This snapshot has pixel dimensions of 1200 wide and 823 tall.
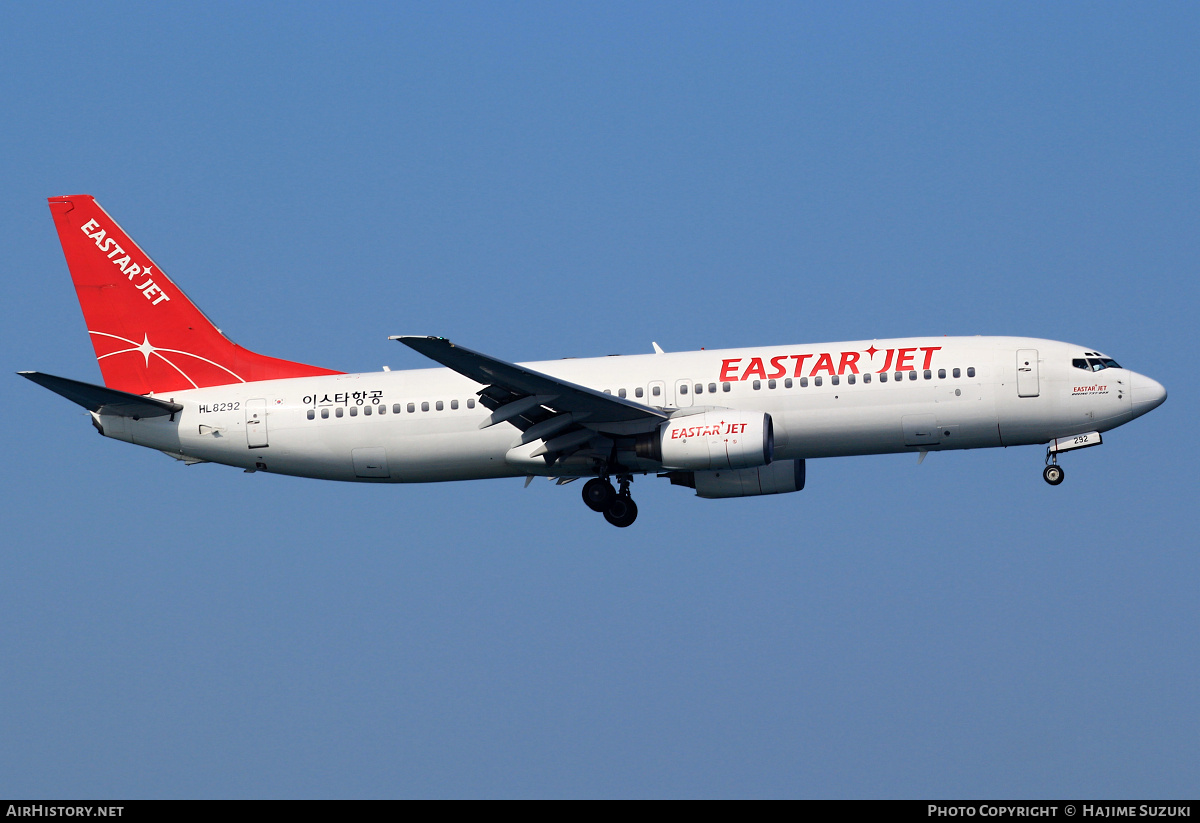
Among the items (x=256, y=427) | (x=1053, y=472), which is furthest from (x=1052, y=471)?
(x=256, y=427)

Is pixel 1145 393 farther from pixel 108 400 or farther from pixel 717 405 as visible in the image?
pixel 108 400

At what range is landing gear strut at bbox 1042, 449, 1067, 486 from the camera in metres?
40.2

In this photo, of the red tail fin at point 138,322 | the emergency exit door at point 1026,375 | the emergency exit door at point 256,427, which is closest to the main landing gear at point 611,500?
the red tail fin at point 138,322

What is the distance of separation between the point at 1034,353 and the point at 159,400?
82.5 ft

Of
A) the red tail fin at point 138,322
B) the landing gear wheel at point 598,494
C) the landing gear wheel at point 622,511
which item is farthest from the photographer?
the red tail fin at point 138,322

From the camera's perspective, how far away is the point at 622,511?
139 ft

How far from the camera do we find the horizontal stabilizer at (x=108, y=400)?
40750mm

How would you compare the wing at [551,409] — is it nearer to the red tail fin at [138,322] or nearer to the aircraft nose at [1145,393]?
the red tail fin at [138,322]

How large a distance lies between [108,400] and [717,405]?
1758 cm

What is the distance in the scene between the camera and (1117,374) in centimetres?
4019

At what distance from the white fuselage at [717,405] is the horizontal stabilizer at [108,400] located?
31 cm
